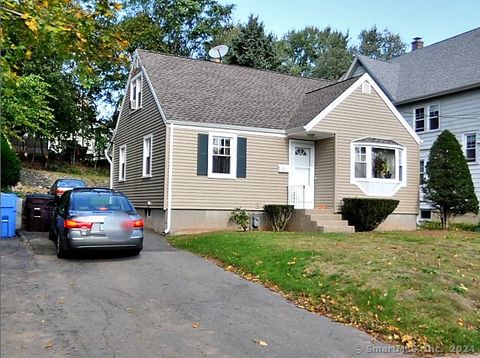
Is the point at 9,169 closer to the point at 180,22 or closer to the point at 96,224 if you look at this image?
the point at 96,224

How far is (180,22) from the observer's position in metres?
41.7

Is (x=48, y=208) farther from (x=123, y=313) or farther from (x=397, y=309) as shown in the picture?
(x=397, y=309)

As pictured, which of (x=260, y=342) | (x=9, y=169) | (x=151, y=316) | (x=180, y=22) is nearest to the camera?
(x=260, y=342)

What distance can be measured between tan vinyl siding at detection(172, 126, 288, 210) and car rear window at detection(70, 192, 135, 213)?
4.76 metres

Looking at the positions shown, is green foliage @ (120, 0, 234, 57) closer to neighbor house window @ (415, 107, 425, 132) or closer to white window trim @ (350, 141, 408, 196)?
neighbor house window @ (415, 107, 425, 132)

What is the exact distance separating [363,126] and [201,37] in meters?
27.1

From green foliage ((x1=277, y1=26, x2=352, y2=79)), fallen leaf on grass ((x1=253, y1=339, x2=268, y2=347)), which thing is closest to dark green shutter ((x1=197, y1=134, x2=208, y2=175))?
fallen leaf on grass ((x1=253, y1=339, x2=268, y2=347))

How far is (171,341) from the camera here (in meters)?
5.98

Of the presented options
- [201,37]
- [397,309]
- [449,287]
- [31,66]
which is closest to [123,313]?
[397,309]

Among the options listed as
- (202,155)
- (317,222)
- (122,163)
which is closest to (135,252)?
(202,155)

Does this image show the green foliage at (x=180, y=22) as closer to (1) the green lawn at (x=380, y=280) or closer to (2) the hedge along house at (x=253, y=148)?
(2) the hedge along house at (x=253, y=148)

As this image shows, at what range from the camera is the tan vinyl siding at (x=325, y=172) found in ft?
60.3

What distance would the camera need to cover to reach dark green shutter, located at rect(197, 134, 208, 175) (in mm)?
17047

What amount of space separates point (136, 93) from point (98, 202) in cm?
1031
